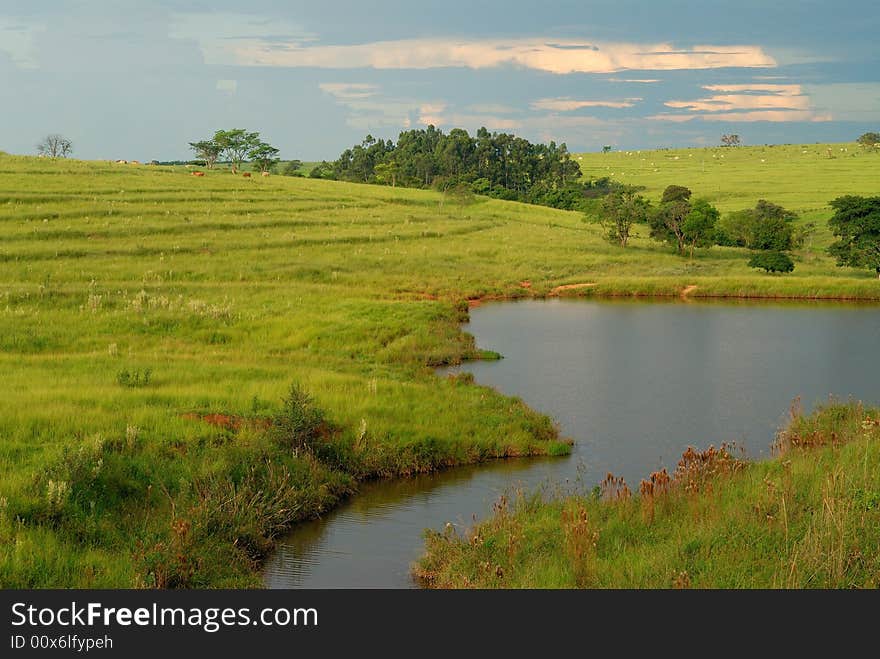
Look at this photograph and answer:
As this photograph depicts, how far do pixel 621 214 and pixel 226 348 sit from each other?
44782 millimetres

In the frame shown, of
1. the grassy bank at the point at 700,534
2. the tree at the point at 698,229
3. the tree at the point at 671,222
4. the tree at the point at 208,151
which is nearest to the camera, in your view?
the grassy bank at the point at 700,534

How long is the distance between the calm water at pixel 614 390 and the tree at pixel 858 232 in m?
12.9

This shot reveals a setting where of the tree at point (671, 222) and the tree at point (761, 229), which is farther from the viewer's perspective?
the tree at point (761, 229)

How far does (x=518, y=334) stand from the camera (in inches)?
1302

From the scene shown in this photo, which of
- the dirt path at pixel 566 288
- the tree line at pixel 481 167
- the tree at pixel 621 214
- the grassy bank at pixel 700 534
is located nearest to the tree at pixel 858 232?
the tree at pixel 621 214

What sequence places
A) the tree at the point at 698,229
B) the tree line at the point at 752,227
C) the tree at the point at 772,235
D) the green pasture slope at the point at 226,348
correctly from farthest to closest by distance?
the tree at the point at 772,235
the tree at the point at 698,229
the tree line at the point at 752,227
the green pasture slope at the point at 226,348

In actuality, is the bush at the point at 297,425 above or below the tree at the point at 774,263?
below

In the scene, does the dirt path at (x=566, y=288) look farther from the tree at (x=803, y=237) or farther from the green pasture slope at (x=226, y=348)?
the tree at (x=803, y=237)

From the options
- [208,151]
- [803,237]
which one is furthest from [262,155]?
[803,237]

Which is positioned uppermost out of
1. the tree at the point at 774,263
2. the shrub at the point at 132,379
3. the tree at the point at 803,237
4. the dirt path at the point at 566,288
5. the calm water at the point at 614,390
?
the tree at the point at 803,237

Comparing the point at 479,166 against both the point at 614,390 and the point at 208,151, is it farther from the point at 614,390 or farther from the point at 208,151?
the point at 614,390

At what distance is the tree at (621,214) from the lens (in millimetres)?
64312
